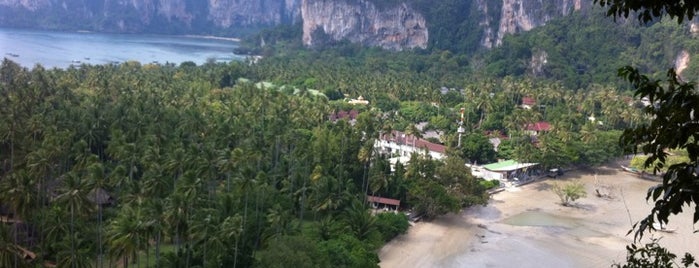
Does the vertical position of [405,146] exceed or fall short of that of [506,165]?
it exceeds it

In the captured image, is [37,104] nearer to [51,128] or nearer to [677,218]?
[51,128]

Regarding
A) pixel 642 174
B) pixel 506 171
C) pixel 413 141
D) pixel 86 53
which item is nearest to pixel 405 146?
pixel 413 141

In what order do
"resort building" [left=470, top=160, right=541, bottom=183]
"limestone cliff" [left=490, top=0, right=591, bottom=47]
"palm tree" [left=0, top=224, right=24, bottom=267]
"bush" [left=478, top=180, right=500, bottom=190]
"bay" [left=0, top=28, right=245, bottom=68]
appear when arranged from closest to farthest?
"palm tree" [left=0, top=224, right=24, bottom=267] → "bush" [left=478, top=180, right=500, bottom=190] → "resort building" [left=470, top=160, right=541, bottom=183] → "bay" [left=0, top=28, right=245, bottom=68] → "limestone cliff" [left=490, top=0, right=591, bottom=47]

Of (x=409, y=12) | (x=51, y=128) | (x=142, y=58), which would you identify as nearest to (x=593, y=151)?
(x=51, y=128)

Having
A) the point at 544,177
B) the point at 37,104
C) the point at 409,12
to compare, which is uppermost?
the point at 409,12

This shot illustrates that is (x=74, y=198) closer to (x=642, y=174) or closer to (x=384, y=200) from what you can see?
(x=384, y=200)

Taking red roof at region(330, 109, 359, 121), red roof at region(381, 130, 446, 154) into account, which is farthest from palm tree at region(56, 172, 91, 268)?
red roof at region(330, 109, 359, 121)

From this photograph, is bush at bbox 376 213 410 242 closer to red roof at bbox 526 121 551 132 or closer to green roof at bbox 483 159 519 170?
green roof at bbox 483 159 519 170
